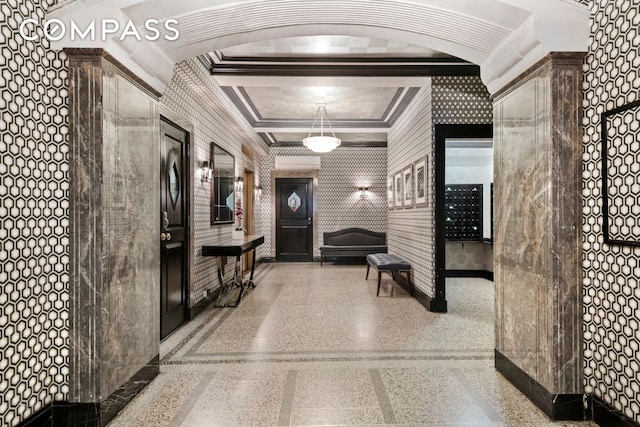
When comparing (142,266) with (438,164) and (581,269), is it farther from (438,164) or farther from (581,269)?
(438,164)

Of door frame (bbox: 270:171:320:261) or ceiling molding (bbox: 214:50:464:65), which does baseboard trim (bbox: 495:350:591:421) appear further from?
door frame (bbox: 270:171:320:261)

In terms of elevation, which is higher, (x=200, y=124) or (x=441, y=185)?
(x=200, y=124)

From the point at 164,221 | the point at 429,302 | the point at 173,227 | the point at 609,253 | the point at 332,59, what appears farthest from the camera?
the point at 429,302

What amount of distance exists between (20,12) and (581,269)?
3740mm

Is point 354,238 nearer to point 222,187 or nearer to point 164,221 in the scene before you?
point 222,187

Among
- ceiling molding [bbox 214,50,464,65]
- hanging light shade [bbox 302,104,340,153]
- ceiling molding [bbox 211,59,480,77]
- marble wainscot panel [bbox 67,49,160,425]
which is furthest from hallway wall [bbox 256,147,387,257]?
marble wainscot panel [bbox 67,49,160,425]

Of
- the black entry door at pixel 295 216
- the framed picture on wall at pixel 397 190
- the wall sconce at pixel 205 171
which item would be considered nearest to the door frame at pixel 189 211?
the wall sconce at pixel 205 171

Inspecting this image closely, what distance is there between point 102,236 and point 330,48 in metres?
3.31

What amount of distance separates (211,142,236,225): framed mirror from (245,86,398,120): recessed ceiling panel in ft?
3.83

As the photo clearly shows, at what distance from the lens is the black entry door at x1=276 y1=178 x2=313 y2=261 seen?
991 cm

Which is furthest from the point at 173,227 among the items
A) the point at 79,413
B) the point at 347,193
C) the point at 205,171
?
the point at 347,193

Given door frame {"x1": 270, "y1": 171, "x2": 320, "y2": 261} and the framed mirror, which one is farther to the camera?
door frame {"x1": 270, "y1": 171, "x2": 320, "y2": 261}

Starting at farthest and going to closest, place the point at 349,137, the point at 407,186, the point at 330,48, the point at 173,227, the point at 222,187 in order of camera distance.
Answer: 1. the point at 349,137
2. the point at 407,186
3. the point at 222,187
4. the point at 330,48
5. the point at 173,227

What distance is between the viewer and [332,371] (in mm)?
2926
